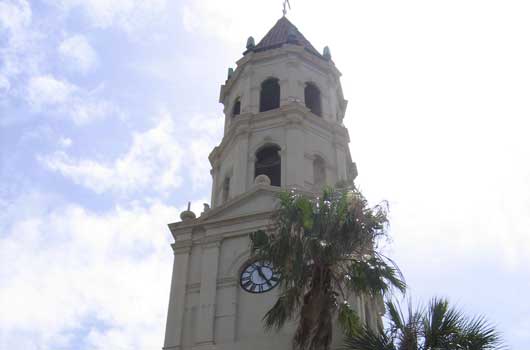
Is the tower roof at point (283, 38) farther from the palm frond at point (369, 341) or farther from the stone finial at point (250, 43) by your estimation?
the palm frond at point (369, 341)

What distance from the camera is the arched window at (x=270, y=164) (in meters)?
31.9

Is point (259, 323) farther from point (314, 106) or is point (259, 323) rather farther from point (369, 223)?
point (314, 106)

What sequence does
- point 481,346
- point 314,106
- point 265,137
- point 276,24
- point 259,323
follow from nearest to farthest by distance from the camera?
1. point 481,346
2. point 259,323
3. point 265,137
4. point 314,106
5. point 276,24

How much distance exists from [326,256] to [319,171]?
14297 millimetres

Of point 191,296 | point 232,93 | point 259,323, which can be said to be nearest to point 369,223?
point 259,323

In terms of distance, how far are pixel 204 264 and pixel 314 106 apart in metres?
11.2

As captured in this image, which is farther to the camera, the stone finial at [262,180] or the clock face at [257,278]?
the stone finial at [262,180]

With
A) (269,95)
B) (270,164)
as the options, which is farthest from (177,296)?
(269,95)

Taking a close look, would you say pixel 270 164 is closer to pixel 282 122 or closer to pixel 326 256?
pixel 282 122

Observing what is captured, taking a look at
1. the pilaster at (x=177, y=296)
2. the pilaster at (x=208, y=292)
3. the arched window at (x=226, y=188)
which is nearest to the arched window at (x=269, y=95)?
the arched window at (x=226, y=188)

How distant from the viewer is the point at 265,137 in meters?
32.7

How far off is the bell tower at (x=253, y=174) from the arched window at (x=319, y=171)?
5 cm

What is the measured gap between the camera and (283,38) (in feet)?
127

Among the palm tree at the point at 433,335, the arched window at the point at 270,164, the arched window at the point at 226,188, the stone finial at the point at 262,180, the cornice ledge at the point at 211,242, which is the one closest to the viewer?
the palm tree at the point at 433,335
